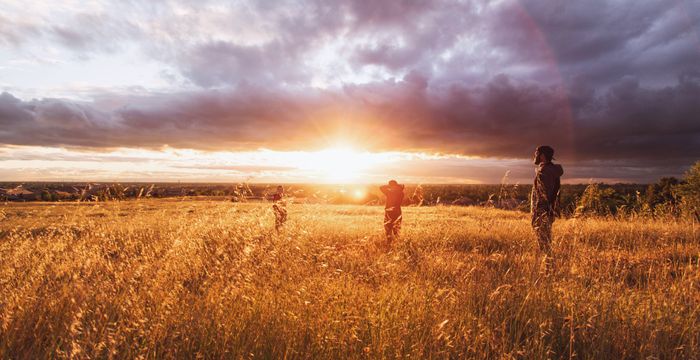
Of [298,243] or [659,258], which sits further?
[659,258]

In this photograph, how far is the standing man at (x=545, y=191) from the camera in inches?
300

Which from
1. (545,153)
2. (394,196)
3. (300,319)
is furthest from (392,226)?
(300,319)

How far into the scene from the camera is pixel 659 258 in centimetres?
899

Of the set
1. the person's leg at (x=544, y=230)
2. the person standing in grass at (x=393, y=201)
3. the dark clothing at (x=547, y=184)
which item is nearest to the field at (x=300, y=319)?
the person's leg at (x=544, y=230)

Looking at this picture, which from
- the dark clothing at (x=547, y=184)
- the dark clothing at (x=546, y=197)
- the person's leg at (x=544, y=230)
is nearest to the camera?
the person's leg at (x=544, y=230)

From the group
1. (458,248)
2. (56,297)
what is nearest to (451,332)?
(56,297)

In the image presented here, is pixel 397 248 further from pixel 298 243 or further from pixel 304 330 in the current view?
pixel 304 330

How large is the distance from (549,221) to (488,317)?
14.8 feet

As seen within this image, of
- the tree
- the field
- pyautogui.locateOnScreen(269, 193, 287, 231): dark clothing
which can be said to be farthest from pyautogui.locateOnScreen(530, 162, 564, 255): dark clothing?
the tree

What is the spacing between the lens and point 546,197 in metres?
7.58

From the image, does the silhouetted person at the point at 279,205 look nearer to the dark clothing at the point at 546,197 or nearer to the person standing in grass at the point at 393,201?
the person standing in grass at the point at 393,201

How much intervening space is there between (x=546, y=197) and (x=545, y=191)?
265 mm

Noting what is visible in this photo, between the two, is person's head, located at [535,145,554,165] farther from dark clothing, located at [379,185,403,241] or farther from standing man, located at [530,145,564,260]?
dark clothing, located at [379,185,403,241]

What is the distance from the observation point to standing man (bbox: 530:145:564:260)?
7.62 meters
